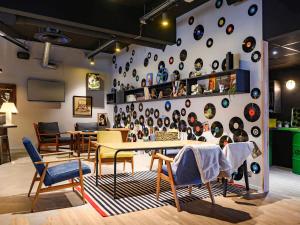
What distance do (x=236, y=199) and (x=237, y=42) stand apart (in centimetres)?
261

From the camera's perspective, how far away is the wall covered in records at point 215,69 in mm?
3984

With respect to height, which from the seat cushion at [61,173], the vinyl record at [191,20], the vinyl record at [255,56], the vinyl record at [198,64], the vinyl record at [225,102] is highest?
the vinyl record at [191,20]

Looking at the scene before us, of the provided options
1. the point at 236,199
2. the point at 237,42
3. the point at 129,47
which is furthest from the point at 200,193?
the point at 129,47

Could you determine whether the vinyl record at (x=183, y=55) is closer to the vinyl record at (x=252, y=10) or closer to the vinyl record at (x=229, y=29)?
the vinyl record at (x=229, y=29)

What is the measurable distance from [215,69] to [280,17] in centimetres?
143

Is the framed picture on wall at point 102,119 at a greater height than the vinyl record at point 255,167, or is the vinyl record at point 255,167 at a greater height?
the framed picture on wall at point 102,119

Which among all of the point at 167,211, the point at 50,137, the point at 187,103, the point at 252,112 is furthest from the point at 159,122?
the point at 167,211

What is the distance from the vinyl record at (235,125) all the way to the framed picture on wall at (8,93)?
646 centimetres

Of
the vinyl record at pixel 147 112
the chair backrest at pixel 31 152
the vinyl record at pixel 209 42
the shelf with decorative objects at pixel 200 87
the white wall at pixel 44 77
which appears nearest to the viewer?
the chair backrest at pixel 31 152

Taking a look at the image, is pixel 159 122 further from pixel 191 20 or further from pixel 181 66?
A: pixel 191 20

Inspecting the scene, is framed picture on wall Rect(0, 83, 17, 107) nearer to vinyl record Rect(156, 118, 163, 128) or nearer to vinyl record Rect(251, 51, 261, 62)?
vinyl record Rect(156, 118, 163, 128)

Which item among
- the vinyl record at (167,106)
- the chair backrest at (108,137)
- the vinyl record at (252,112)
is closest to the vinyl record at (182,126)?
the vinyl record at (167,106)

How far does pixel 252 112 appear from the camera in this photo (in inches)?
159

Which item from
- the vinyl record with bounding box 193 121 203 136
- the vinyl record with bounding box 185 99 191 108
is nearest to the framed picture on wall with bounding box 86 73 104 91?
the vinyl record with bounding box 185 99 191 108
